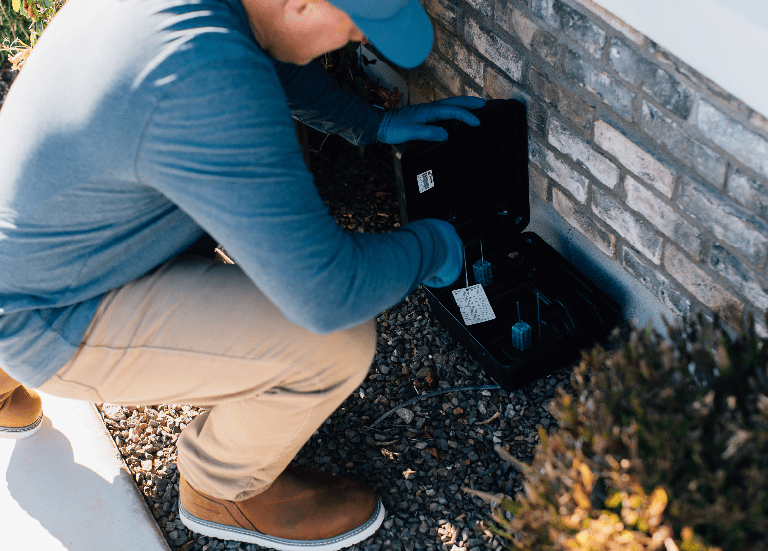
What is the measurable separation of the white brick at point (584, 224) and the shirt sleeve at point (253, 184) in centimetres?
108

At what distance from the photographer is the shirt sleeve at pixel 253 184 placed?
4.09 ft

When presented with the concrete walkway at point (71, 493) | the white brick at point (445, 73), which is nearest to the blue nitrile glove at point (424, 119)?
the white brick at point (445, 73)

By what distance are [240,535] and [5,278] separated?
37.9 inches

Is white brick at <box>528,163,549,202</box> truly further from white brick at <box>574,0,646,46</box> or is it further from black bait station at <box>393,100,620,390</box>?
white brick at <box>574,0,646,46</box>

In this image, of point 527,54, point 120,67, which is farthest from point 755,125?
point 120,67

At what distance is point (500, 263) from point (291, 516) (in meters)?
1.14

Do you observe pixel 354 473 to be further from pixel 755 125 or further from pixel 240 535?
pixel 755 125

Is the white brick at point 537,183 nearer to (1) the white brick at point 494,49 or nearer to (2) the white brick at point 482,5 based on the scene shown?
(1) the white brick at point 494,49

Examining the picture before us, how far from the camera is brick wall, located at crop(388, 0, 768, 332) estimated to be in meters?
1.63

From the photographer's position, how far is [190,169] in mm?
1262

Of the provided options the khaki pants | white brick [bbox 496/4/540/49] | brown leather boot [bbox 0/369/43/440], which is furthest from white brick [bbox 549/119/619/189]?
brown leather boot [bbox 0/369/43/440]

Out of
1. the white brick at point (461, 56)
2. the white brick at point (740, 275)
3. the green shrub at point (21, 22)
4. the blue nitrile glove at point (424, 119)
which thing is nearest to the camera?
the white brick at point (740, 275)

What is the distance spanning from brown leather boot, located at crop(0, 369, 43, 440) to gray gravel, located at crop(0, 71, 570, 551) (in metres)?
0.22

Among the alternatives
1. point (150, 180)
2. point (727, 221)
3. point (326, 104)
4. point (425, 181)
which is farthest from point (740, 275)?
point (150, 180)
